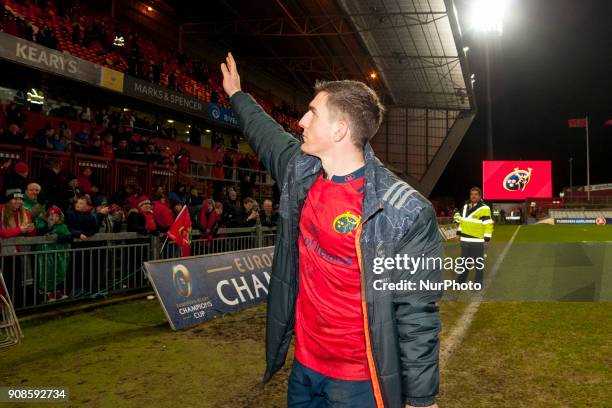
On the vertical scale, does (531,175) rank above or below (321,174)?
above

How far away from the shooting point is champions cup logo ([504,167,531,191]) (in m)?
40.1

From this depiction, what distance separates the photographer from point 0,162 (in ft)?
30.9

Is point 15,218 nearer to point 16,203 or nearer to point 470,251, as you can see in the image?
point 16,203

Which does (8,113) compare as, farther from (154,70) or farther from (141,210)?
(154,70)

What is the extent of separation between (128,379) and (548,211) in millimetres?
46429

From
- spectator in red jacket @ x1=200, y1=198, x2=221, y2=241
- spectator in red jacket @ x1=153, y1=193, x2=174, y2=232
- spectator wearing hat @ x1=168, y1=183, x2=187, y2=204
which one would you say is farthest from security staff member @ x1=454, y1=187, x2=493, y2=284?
spectator wearing hat @ x1=168, y1=183, x2=187, y2=204

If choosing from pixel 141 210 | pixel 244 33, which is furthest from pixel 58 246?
pixel 244 33

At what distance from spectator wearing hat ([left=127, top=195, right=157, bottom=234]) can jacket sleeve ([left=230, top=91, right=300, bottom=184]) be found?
6.88 m

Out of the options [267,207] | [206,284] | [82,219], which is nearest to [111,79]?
[267,207]

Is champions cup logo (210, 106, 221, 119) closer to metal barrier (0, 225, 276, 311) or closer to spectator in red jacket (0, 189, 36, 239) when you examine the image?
metal barrier (0, 225, 276, 311)

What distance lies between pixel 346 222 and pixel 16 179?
8.49 metres

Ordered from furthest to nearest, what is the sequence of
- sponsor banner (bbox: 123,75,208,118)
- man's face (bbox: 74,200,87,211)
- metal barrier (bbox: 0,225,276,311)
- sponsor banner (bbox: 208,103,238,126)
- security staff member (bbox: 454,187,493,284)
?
sponsor banner (bbox: 208,103,238,126) → sponsor banner (bbox: 123,75,208,118) → security staff member (bbox: 454,187,493,284) → man's face (bbox: 74,200,87,211) → metal barrier (bbox: 0,225,276,311)

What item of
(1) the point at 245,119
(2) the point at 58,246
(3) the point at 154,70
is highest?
→ (3) the point at 154,70

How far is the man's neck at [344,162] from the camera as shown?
1.99 metres
